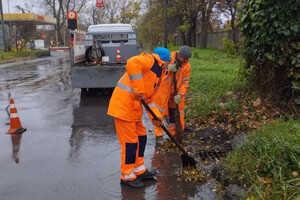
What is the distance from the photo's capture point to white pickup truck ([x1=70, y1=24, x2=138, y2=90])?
9.41 m

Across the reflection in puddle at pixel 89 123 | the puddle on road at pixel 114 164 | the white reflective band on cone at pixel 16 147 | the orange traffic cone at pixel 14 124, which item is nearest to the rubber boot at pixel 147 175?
the puddle on road at pixel 114 164

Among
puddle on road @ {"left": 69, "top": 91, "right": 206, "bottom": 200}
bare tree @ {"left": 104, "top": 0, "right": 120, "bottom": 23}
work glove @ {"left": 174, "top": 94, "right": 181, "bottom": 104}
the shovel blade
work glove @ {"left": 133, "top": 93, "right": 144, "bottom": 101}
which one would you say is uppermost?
bare tree @ {"left": 104, "top": 0, "right": 120, "bottom": 23}

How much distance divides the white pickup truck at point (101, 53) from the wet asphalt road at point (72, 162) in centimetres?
145

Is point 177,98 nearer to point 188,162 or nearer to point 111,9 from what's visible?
point 188,162

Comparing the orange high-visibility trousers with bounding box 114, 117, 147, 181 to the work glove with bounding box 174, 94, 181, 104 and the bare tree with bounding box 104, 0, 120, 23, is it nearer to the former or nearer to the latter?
the work glove with bounding box 174, 94, 181, 104

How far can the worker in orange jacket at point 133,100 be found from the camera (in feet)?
12.3

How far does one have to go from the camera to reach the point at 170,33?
38.7 metres

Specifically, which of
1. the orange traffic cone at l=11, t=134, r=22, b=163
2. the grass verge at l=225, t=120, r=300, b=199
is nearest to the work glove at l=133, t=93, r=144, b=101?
the grass verge at l=225, t=120, r=300, b=199

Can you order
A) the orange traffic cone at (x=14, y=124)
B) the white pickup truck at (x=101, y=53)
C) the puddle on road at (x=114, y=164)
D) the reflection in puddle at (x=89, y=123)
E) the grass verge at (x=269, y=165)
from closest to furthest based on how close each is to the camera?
1. the grass verge at (x=269, y=165)
2. the puddle on road at (x=114, y=164)
3. the reflection in puddle at (x=89, y=123)
4. the orange traffic cone at (x=14, y=124)
5. the white pickup truck at (x=101, y=53)

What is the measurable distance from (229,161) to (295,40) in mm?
2611

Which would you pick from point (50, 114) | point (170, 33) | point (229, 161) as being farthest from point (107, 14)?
point (229, 161)

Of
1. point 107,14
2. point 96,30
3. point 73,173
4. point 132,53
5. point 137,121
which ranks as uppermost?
point 107,14

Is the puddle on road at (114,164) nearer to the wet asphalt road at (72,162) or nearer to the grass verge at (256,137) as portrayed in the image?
the wet asphalt road at (72,162)

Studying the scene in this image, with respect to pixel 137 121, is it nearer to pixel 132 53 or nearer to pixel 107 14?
pixel 132 53
